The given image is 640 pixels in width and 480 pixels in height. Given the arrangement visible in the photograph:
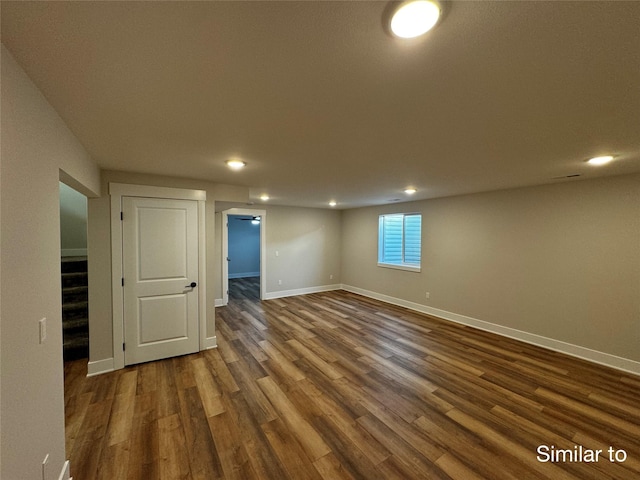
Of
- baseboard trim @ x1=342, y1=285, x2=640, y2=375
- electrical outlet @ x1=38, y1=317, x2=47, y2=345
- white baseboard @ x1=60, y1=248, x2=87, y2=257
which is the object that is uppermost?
white baseboard @ x1=60, y1=248, x2=87, y2=257

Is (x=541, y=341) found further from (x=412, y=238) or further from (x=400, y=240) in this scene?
(x=400, y=240)

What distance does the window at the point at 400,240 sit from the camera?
18.4 feet

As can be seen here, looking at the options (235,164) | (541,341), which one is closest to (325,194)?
(235,164)

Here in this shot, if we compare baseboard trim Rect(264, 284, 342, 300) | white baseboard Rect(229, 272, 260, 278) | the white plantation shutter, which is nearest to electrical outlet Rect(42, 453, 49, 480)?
baseboard trim Rect(264, 284, 342, 300)

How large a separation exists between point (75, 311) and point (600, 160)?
6465mm

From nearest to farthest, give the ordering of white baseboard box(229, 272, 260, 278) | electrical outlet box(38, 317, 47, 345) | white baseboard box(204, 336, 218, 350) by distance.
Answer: electrical outlet box(38, 317, 47, 345), white baseboard box(204, 336, 218, 350), white baseboard box(229, 272, 260, 278)

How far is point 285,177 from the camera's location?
3.33 meters

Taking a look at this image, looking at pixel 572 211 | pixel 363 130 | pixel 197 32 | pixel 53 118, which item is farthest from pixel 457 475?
pixel 572 211

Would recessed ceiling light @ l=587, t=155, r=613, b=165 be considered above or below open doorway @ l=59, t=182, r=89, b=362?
above

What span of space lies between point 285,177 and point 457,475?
10.4 ft

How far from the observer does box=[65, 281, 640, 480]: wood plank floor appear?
5.77ft

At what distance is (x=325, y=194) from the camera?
182 inches

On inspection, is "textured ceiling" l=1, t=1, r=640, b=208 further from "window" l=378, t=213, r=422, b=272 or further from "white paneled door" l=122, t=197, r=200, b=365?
"window" l=378, t=213, r=422, b=272

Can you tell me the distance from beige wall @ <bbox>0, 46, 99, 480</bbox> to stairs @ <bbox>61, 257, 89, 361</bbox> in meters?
2.43
